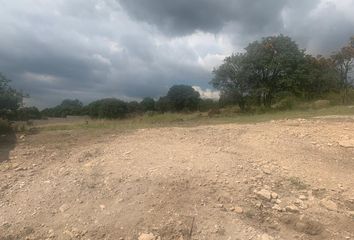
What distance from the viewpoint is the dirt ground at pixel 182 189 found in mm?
4945

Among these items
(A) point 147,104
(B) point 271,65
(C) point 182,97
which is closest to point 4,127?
(B) point 271,65

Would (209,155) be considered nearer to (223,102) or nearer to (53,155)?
(53,155)

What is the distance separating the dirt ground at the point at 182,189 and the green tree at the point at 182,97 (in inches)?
1062

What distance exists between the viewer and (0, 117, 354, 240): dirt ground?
Result: 16.2ft

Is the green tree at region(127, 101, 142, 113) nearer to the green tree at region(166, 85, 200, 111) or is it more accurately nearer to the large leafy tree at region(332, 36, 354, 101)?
the green tree at region(166, 85, 200, 111)

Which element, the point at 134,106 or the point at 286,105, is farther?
the point at 134,106

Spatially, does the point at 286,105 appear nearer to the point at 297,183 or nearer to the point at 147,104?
the point at 297,183

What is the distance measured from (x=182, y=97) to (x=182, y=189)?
99.6 feet

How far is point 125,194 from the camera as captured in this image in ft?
18.5

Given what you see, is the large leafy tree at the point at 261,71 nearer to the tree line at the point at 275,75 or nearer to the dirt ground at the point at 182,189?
the tree line at the point at 275,75

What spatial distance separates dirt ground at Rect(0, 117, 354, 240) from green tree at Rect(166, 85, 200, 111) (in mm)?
26968

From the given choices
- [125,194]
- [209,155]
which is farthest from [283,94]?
[125,194]

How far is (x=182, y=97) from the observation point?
35875mm

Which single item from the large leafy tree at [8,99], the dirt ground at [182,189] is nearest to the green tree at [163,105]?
the large leafy tree at [8,99]
